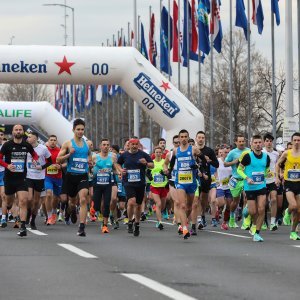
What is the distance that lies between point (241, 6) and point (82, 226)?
24.5 m

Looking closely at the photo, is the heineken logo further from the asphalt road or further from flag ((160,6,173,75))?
the asphalt road

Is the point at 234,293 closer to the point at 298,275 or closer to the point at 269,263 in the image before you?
the point at 298,275

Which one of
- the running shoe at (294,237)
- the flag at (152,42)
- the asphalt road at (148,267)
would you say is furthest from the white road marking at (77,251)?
the flag at (152,42)

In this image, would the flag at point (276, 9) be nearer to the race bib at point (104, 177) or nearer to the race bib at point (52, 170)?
the race bib at point (52, 170)

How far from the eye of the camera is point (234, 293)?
35.6 ft

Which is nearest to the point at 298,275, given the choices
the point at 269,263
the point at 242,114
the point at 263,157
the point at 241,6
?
the point at 269,263

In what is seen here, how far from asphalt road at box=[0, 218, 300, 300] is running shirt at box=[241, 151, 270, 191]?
89 cm

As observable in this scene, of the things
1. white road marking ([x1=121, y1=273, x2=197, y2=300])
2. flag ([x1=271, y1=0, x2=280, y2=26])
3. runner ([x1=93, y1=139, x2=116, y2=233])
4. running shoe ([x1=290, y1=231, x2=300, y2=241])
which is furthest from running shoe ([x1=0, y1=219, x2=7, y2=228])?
flag ([x1=271, y1=0, x2=280, y2=26])

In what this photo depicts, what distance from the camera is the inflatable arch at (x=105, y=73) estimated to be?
31625 millimetres

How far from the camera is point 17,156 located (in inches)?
820

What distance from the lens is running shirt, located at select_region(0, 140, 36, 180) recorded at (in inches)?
816

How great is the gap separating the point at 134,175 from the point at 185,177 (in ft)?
3.55

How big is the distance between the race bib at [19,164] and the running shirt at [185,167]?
261cm

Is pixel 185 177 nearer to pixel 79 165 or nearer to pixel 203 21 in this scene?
pixel 79 165
